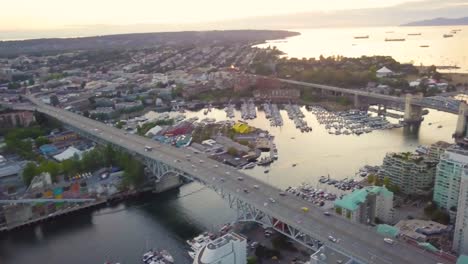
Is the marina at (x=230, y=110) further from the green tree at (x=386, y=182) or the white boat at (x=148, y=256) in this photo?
the white boat at (x=148, y=256)

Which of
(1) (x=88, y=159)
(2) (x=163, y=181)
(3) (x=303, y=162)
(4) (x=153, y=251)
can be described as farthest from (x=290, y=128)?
(4) (x=153, y=251)

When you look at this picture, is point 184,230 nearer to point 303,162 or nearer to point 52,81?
point 303,162

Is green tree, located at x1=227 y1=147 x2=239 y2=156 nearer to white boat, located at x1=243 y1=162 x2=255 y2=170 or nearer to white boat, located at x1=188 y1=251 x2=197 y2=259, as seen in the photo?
white boat, located at x1=243 y1=162 x2=255 y2=170

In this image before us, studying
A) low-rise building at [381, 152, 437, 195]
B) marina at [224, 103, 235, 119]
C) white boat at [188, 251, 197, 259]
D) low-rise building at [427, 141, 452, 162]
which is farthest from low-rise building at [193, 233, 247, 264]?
marina at [224, 103, 235, 119]

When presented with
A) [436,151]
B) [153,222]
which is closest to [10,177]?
[153,222]

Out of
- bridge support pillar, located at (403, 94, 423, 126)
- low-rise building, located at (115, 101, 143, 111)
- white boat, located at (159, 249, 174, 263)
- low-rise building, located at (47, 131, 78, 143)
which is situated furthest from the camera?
low-rise building, located at (115, 101, 143, 111)

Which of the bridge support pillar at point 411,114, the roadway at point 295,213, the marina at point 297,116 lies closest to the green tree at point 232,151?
the roadway at point 295,213

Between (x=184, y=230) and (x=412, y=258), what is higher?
(x=412, y=258)
